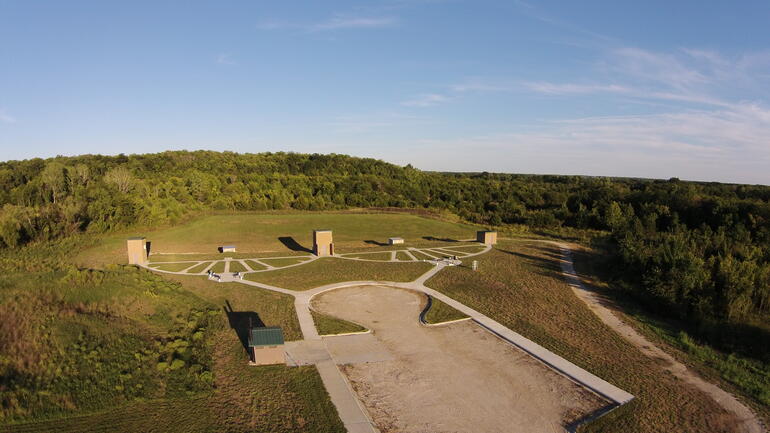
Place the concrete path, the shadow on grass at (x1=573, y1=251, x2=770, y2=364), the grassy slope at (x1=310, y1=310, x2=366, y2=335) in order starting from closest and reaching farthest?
the grassy slope at (x1=310, y1=310, x2=366, y2=335) < the shadow on grass at (x1=573, y1=251, x2=770, y2=364) < the concrete path

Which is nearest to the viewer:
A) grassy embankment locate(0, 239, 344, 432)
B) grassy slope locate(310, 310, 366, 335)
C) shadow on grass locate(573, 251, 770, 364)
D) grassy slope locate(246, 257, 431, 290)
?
grassy embankment locate(0, 239, 344, 432)

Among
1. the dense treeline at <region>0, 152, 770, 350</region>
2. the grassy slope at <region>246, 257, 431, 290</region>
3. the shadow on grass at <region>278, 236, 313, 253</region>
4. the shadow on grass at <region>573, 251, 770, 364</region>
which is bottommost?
the shadow on grass at <region>573, 251, 770, 364</region>

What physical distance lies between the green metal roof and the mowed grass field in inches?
548

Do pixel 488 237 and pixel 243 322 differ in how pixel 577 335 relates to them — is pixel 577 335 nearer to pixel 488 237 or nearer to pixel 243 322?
pixel 243 322

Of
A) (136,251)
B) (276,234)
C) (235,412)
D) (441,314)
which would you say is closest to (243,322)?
(235,412)

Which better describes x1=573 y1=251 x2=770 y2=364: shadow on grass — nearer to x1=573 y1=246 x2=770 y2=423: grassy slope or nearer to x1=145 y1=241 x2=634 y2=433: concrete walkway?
x1=573 y1=246 x2=770 y2=423: grassy slope

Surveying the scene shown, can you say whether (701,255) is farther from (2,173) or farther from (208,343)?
(2,173)

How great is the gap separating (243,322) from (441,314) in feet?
21.5

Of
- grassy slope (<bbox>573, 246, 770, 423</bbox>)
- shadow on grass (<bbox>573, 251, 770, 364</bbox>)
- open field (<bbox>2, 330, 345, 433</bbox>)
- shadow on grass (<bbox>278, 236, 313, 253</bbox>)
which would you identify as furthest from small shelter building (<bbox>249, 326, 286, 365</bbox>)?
shadow on grass (<bbox>278, 236, 313, 253</bbox>)

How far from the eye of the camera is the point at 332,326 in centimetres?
1320

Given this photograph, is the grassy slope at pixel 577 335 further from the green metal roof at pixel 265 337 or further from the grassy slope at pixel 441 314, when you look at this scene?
the green metal roof at pixel 265 337

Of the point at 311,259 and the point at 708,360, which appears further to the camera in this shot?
the point at 311,259

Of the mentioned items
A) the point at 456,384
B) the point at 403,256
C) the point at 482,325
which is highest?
the point at 403,256

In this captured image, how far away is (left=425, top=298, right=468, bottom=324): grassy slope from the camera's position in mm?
14016
